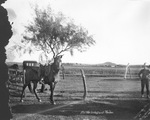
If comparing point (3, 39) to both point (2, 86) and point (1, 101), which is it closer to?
point (2, 86)

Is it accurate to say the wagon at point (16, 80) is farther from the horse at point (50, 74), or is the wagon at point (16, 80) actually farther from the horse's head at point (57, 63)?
the horse's head at point (57, 63)

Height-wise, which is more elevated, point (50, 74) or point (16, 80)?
point (50, 74)

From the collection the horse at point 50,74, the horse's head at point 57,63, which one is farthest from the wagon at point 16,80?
the horse's head at point 57,63

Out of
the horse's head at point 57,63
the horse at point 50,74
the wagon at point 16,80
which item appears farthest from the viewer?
the wagon at point 16,80

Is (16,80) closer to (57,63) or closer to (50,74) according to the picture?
(50,74)

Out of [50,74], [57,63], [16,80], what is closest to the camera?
[57,63]

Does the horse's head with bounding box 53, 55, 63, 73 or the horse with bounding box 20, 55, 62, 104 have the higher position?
the horse's head with bounding box 53, 55, 63, 73

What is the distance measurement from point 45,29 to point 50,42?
183 centimetres

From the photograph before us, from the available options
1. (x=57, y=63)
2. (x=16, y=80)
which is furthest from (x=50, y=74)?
(x=16, y=80)

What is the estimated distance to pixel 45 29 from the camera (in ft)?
55.9

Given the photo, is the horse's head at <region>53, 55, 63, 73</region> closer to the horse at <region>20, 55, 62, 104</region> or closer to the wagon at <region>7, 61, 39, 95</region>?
the horse at <region>20, 55, 62, 104</region>

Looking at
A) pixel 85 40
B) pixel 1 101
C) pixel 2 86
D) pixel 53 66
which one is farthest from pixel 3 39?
pixel 85 40

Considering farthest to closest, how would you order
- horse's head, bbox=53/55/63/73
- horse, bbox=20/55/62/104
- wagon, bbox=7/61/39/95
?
1. wagon, bbox=7/61/39/95
2. horse, bbox=20/55/62/104
3. horse's head, bbox=53/55/63/73

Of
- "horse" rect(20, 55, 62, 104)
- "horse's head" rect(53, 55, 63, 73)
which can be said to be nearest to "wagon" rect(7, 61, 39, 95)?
"horse" rect(20, 55, 62, 104)
